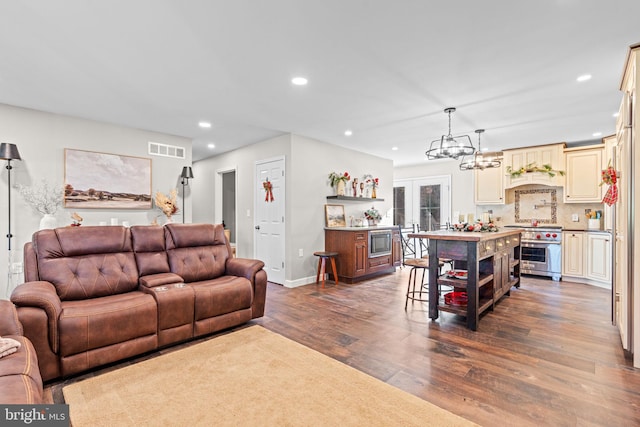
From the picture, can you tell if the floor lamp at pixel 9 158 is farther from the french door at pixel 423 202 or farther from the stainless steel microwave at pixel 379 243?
the french door at pixel 423 202

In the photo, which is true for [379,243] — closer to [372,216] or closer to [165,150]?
[372,216]

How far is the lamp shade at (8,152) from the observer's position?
137 inches

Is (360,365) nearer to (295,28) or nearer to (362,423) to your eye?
(362,423)

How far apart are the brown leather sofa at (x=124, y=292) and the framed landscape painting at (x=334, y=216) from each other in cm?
232

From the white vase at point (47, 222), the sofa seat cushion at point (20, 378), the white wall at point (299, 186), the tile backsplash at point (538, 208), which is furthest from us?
the tile backsplash at point (538, 208)

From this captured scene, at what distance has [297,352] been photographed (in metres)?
2.63

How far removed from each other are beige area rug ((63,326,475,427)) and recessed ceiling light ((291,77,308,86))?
2583 millimetres

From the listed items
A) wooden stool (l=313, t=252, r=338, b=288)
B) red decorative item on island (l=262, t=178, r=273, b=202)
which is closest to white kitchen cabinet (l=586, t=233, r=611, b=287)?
wooden stool (l=313, t=252, r=338, b=288)

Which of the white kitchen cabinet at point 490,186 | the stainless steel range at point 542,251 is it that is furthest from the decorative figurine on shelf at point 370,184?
the stainless steel range at point 542,251

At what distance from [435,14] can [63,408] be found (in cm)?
306

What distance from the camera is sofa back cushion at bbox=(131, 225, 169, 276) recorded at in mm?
3201

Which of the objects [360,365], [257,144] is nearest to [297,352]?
[360,365]

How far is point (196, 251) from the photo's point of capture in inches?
142

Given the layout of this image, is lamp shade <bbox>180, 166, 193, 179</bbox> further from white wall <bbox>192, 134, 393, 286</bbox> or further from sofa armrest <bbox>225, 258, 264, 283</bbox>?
sofa armrest <bbox>225, 258, 264, 283</bbox>
